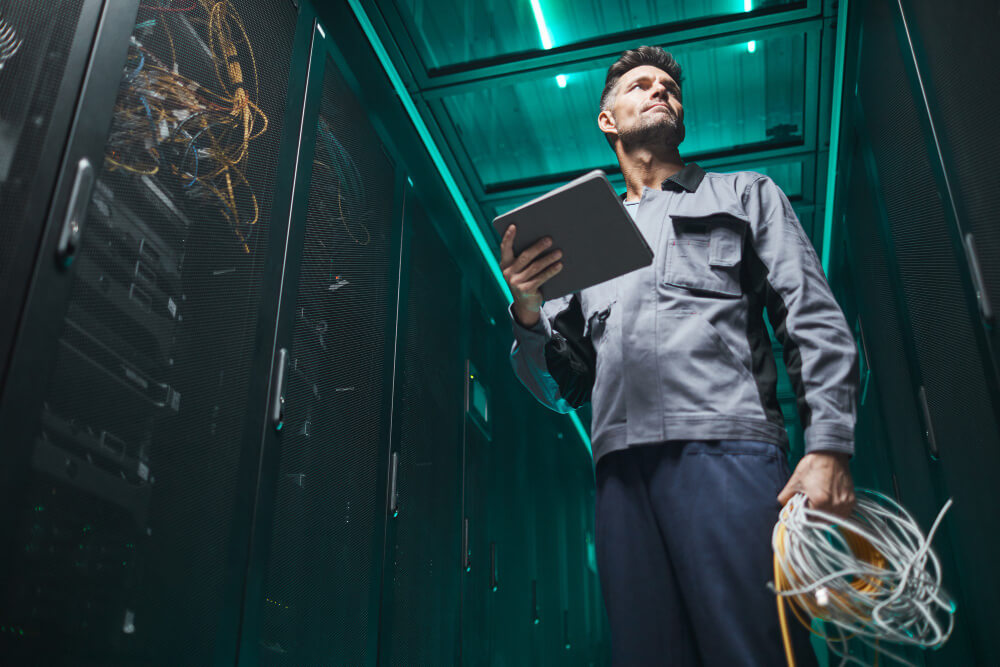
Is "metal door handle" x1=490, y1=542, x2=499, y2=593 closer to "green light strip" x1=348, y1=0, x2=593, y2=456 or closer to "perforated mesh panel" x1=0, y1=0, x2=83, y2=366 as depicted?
"green light strip" x1=348, y1=0, x2=593, y2=456

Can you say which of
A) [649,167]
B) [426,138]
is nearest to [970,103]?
[649,167]

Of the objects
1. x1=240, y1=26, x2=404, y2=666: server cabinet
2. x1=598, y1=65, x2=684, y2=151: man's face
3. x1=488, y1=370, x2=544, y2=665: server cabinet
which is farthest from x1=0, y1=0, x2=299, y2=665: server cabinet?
x1=488, y1=370, x2=544, y2=665: server cabinet

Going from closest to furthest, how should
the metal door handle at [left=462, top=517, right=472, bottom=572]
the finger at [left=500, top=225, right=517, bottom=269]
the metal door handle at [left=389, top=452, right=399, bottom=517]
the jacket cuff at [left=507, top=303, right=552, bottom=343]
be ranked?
1. the finger at [left=500, top=225, right=517, bottom=269]
2. the jacket cuff at [left=507, top=303, right=552, bottom=343]
3. the metal door handle at [left=389, top=452, right=399, bottom=517]
4. the metal door handle at [left=462, top=517, right=472, bottom=572]

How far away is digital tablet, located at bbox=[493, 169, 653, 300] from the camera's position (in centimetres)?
140

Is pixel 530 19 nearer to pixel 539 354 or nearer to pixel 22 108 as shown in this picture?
pixel 539 354

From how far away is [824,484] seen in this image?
120 cm

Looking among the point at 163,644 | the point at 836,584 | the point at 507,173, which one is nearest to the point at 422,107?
the point at 507,173

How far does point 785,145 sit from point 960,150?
82.7 inches

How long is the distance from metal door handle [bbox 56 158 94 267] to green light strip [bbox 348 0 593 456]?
1.66 metres

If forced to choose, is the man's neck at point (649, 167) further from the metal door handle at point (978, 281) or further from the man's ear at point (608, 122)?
the metal door handle at point (978, 281)

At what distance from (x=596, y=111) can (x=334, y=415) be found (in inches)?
79.8

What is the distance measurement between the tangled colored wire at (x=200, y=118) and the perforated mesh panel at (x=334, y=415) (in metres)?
0.32

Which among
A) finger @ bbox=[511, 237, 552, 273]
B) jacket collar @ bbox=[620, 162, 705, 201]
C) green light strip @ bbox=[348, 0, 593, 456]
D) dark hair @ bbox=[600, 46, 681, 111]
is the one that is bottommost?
finger @ bbox=[511, 237, 552, 273]

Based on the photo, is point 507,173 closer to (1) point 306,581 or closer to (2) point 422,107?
(2) point 422,107
